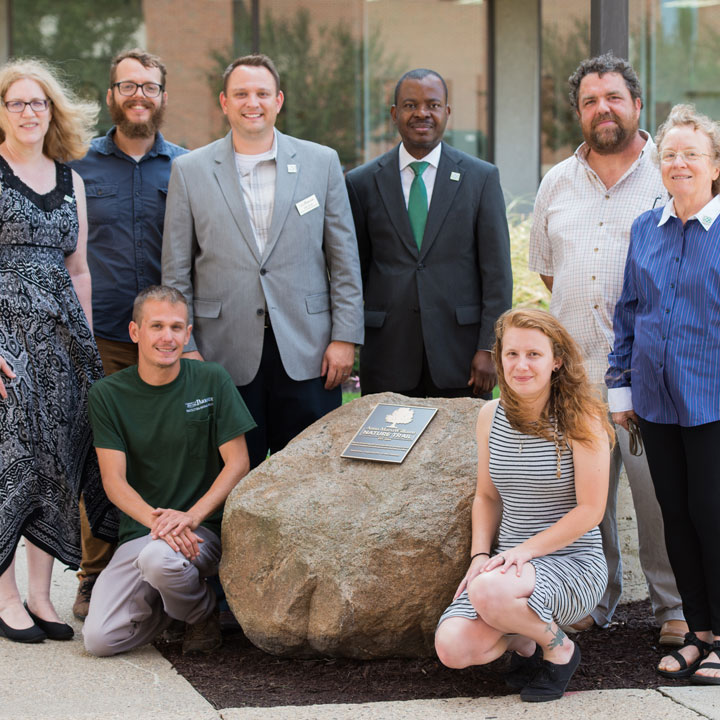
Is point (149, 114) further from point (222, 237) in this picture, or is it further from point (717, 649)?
point (717, 649)

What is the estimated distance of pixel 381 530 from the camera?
3.73m

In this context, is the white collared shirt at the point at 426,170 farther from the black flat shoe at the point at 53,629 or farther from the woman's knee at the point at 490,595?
the black flat shoe at the point at 53,629

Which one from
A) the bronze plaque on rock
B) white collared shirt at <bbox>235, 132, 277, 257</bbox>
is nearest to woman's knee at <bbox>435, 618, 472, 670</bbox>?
the bronze plaque on rock

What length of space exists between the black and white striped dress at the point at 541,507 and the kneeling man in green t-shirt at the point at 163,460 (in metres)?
1.11

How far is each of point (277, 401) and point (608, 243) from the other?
159 centimetres

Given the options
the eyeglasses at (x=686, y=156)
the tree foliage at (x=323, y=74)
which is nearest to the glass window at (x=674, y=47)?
the tree foliage at (x=323, y=74)

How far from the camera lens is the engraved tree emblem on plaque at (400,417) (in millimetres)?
4172

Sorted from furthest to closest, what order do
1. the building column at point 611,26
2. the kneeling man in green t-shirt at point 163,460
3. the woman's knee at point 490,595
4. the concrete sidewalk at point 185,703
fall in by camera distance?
1. the building column at point 611,26
2. the kneeling man in green t-shirt at point 163,460
3. the woman's knee at point 490,595
4. the concrete sidewalk at point 185,703

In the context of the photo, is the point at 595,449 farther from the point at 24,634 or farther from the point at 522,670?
the point at 24,634

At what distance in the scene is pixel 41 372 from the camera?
13.8 ft

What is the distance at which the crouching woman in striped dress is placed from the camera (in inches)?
134

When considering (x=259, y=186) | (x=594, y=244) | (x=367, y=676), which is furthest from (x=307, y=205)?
(x=367, y=676)

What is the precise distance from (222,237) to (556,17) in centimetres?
842

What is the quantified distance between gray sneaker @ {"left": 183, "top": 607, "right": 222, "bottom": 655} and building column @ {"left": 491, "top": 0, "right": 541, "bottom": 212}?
27.3ft
